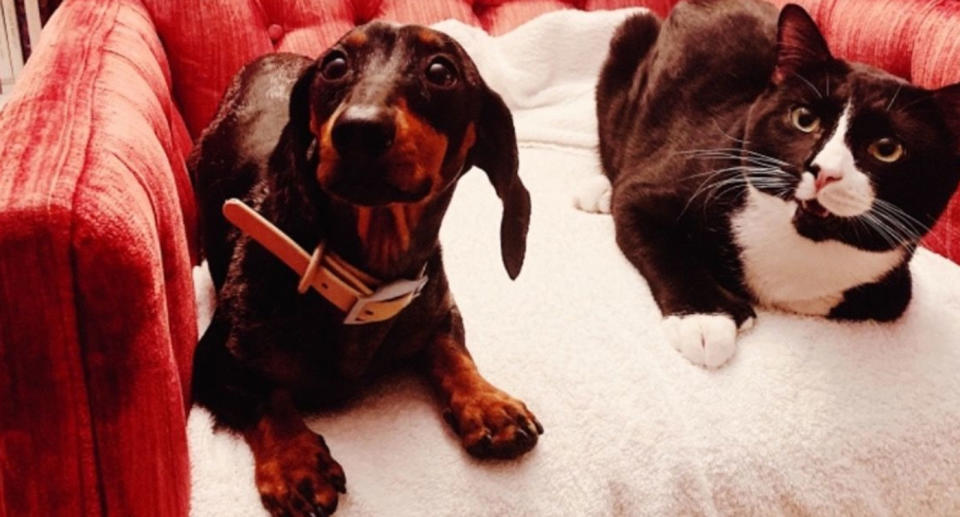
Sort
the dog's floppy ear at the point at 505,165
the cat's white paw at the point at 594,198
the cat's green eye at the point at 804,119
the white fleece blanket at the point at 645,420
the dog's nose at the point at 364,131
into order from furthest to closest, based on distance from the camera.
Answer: the cat's white paw at the point at 594,198 < the cat's green eye at the point at 804,119 < the dog's floppy ear at the point at 505,165 < the white fleece blanket at the point at 645,420 < the dog's nose at the point at 364,131

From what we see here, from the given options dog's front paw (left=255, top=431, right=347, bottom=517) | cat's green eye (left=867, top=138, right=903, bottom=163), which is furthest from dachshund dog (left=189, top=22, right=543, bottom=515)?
cat's green eye (left=867, top=138, right=903, bottom=163)

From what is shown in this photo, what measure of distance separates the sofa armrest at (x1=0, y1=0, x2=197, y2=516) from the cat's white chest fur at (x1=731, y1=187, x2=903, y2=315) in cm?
90

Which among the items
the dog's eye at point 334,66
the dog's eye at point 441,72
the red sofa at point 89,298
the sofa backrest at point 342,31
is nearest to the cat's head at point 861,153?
the sofa backrest at point 342,31

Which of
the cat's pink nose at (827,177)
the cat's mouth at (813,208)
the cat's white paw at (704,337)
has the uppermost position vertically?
the cat's pink nose at (827,177)

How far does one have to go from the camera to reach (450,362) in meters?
1.11

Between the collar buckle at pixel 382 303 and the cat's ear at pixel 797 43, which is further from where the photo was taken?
the cat's ear at pixel 797 43

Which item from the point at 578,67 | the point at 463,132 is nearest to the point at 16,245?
the point at 463,132

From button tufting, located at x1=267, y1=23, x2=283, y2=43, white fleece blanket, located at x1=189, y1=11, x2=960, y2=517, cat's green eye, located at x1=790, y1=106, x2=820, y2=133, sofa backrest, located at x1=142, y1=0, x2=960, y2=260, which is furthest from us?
button tufting, located at x1=267, y1=23, x2=283, y2=43

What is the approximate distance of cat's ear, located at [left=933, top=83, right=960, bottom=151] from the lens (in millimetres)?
1133

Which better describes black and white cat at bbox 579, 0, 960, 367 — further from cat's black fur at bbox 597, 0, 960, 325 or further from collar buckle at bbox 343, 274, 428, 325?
collar buckle at bbox 343, 274, 428, 325

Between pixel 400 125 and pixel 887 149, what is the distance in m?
0.70

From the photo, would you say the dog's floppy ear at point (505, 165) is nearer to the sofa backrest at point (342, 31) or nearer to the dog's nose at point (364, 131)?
the dog's nose at point (364, 131)

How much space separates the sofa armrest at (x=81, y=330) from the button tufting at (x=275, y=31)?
0.96 meters

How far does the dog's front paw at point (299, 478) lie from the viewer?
89 centimetres
